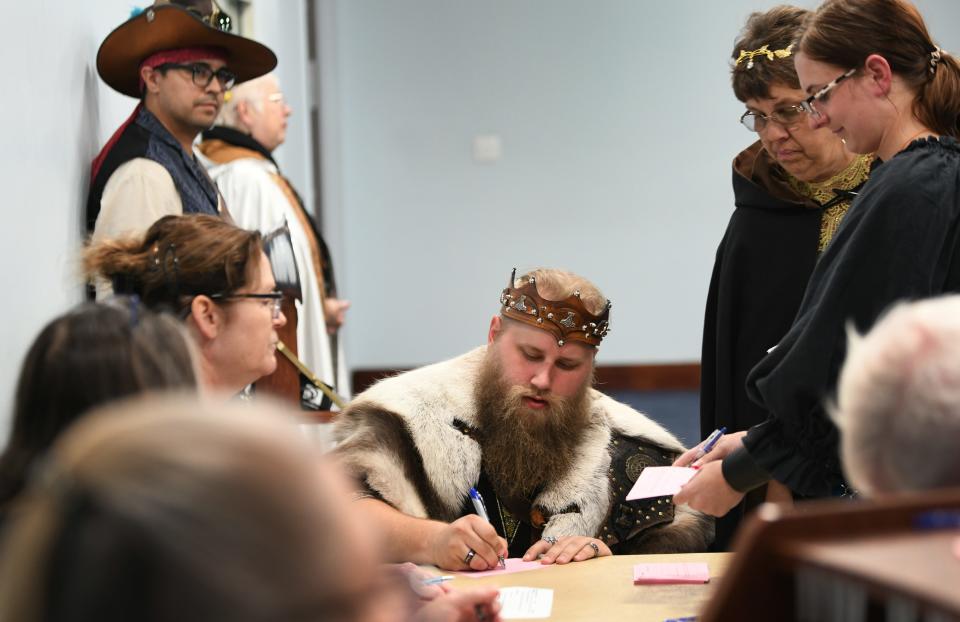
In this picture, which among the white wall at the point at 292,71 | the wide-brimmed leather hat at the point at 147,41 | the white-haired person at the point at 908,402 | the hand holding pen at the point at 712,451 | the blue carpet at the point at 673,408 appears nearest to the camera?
the white-haired person at the point at 908,402

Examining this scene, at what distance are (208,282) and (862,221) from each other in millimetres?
1558

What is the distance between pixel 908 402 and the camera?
4.53 ft

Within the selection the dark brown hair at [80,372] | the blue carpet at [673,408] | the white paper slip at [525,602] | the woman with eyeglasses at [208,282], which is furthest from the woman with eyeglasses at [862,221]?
the blue carpet at [673,408]

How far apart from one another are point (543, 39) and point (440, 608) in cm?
994

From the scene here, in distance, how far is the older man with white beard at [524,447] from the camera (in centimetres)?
333

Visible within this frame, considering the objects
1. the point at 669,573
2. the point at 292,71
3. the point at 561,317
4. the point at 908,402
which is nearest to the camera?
the point at 908,402

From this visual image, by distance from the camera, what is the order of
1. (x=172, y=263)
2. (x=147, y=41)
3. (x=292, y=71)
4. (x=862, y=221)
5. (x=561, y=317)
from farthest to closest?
(x=292, y=71)
(x=147, y=41)
(x=561, y=317)
(x=172, y=263)
(x=862, y=221)

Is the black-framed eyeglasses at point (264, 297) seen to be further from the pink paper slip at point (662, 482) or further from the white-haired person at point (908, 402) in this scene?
the white-haired person at point (908, 402)

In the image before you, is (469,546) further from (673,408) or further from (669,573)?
(673,408)

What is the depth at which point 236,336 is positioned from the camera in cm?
312

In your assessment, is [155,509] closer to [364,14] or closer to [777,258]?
[777,258]

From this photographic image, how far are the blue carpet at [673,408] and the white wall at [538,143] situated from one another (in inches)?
16.5

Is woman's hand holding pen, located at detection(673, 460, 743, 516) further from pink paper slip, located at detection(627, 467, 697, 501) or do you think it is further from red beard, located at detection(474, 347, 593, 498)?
red beard, located at detection(474, 347, 593, 498)

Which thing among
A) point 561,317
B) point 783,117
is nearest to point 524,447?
point 561,317
